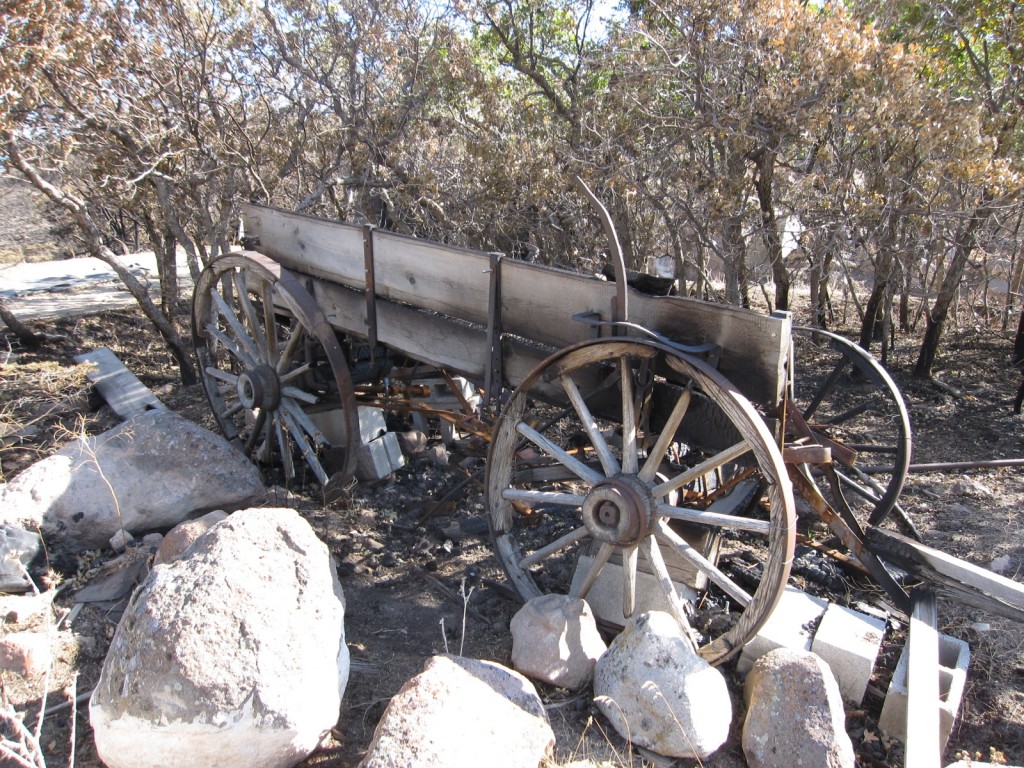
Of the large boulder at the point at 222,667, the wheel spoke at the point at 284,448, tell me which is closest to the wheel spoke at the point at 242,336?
the wheel spoke at the point at 284,448

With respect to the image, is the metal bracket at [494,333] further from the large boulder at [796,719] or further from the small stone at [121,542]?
the small stone at [121,542]

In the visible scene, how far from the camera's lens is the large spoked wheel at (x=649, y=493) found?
2809mm

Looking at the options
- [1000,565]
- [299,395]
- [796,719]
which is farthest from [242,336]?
[1000,565]

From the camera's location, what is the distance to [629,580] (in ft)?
10.5

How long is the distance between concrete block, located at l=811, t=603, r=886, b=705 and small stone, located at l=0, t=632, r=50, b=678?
3.14 meters

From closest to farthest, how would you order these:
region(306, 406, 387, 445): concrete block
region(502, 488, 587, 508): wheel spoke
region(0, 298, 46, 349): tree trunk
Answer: region(502, 488, 587, 508): wheel spoke
region(306, 406, 387, 445): concrete block
region(0, 298, 46, 349): tree trunk

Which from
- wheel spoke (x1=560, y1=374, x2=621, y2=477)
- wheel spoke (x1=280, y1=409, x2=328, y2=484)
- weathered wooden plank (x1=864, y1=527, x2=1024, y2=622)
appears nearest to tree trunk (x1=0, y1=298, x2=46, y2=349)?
wheel spoke (x1=280, y1=409, x2=328, y2=484)

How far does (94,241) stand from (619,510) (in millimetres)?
5045

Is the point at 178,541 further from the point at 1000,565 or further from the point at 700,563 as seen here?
the point at 1000,565

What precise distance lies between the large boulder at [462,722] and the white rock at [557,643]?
0.31 m

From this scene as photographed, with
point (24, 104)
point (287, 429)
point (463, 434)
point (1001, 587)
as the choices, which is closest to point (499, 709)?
point (1001, 587)

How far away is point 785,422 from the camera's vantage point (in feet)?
9.92

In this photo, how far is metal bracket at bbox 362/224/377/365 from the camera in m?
4.20

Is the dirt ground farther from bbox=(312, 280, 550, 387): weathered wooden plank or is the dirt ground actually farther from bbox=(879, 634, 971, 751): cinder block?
bbox=(312, 280, 550, 387): weathered wooden plank
